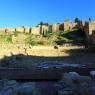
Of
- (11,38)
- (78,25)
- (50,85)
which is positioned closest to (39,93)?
(50,85)

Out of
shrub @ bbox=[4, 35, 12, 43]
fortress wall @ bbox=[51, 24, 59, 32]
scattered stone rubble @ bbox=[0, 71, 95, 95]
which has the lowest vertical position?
scattered stone rubble @ bbox=[0, 71, 95, 95]

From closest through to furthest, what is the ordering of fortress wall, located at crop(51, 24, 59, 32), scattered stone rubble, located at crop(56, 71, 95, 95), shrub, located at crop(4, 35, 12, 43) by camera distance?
scattered stone rubble, located at crop(56, 71, 95, 95) < shrub, located at crop(4, 35, 12, 43) < fortress wall, located at crop(51, 24, 59, 32)

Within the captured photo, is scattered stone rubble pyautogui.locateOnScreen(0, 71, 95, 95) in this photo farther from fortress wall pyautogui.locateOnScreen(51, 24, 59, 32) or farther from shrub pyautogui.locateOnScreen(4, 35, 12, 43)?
fortress wall pyautogui.locateOnScreen(51, 24, 59, 32)

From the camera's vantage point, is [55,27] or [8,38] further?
[55,27]

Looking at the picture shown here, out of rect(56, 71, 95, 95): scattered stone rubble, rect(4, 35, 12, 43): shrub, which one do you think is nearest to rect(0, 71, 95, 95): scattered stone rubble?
rect(56, 71, 95, 95): scattered stone rubble

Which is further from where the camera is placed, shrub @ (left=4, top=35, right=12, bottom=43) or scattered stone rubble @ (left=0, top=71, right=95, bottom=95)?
shrub @ (left=4, top=35, right=12, bottom=43)

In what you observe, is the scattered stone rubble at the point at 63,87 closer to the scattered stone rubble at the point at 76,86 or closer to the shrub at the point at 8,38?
the scattered stone rubble at the point at 76,86

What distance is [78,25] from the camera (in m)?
62.5

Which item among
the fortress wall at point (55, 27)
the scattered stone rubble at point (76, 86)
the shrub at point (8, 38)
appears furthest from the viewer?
the fortress wall at point (55, 27)

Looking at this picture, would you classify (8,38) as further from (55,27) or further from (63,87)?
(63,87)

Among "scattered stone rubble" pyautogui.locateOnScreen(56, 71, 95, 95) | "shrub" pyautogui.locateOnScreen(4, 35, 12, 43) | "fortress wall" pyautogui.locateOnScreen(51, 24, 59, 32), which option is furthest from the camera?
"fortress wall" pyautogui.locateOnScreen(51, 24, 59, 32)

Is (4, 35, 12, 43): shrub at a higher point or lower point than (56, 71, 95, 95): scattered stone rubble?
higher

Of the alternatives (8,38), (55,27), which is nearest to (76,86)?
(8,38)

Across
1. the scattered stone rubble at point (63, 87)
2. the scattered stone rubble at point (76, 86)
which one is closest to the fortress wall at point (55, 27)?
the scattered stone rubble at point (63, 87)
